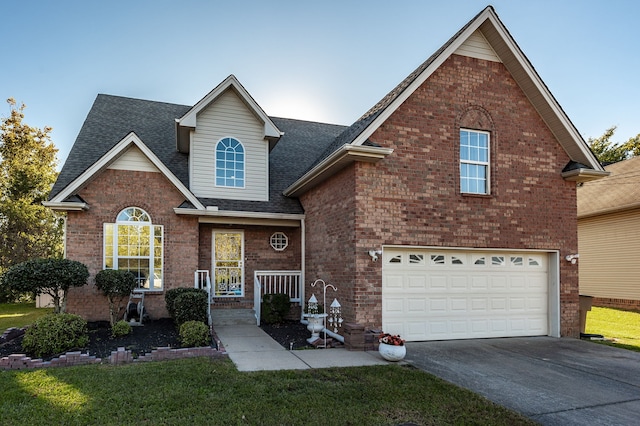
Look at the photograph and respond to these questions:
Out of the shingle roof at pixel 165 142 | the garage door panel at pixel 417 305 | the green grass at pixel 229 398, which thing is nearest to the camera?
the green grass at pixel 229 398

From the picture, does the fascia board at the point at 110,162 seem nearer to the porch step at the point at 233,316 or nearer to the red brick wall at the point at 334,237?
the porch step at the point at 233,316

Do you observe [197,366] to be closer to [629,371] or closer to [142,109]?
[629,371]

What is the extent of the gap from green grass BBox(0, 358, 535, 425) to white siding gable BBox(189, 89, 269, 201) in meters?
6.86

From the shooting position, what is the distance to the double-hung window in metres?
10.4

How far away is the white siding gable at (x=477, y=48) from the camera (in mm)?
10508

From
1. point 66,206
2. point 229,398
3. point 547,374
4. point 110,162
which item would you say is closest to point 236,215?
point 110,162

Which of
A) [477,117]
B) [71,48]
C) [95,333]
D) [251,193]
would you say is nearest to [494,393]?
[477,117]

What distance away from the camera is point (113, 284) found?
32.7 feet

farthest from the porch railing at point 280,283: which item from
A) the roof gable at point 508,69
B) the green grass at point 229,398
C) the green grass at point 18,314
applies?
the green grass at point 18,314

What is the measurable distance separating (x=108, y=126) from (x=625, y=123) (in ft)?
123

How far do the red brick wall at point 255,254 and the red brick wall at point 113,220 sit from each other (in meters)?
0.77

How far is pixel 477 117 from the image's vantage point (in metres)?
10.6

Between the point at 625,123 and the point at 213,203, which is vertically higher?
the point at 625,123

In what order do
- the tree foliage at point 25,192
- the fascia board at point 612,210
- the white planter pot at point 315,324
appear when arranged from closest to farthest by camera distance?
1. the white planter pot at point 315,324
2. the fascia board at point 612,210
3. the tree foliage at point 25,192
